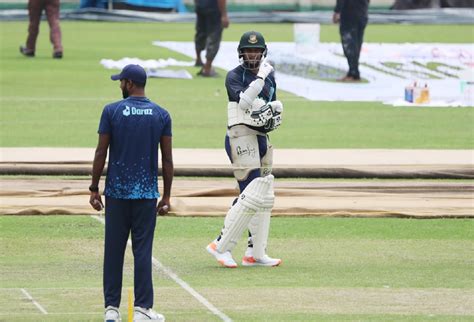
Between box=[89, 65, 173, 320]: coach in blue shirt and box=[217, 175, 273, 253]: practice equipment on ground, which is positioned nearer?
box=[89, 65, 173, 320]: coach in blue shirt

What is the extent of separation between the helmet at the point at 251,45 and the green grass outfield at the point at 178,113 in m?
8.18

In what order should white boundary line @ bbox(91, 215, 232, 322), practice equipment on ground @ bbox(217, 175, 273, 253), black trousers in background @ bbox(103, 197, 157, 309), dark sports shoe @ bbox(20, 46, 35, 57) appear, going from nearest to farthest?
black trousers in background @ bbox(103, 197, 157, 309), white boundary line @ bbox(91, 215, 232, 322), practice equipment on ground @ bbox(217, 175, 273, 253), dark sports shoe @ bbox(20, 46, 35, 57)

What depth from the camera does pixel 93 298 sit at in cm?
1035

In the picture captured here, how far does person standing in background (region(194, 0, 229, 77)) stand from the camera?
29.2 metres

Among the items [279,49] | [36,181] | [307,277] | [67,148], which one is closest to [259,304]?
[307,277]

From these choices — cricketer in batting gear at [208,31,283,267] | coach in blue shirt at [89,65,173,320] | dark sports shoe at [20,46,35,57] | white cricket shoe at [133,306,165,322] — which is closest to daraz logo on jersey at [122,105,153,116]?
coach in blue shirt at [89,65,173,320]

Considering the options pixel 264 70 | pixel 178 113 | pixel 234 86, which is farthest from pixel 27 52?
pixel 264 70

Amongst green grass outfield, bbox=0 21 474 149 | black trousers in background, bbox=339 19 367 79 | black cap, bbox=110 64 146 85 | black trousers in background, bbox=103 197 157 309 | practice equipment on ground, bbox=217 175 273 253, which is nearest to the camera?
black trousers in background, bbox=103 197 157 309

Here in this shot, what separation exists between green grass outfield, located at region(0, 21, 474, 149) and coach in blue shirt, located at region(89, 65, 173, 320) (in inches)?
404

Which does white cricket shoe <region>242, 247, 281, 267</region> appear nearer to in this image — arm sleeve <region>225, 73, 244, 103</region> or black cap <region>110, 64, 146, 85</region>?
arm sleeve <region>225, 73, 244, 103</region>

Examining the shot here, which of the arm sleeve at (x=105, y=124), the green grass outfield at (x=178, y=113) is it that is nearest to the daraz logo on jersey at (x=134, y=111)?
the arm sleeve at (x=105, y=124)

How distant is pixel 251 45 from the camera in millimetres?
11688

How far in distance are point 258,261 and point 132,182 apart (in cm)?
269

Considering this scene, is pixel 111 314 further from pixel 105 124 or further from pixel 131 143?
pixel 105 124
